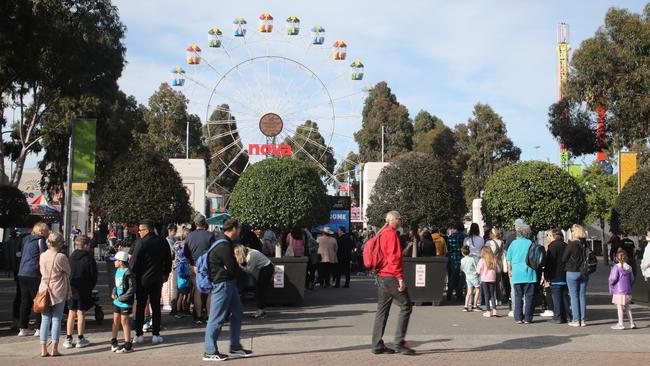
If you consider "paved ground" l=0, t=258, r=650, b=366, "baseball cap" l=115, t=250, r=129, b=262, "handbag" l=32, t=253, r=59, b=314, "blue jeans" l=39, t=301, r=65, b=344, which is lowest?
"paved ground" l=0, t=258, r=650, b=366

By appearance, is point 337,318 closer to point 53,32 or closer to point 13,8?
point 13,8

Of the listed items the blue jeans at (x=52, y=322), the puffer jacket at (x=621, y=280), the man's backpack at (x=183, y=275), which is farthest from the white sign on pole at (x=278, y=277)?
the puffer jacket at (x=621, y=280)

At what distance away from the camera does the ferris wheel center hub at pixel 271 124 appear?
40.5 metres

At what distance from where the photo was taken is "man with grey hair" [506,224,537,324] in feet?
40.5

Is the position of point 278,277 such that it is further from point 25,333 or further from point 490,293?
point 25,333

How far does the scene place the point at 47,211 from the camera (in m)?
36.6

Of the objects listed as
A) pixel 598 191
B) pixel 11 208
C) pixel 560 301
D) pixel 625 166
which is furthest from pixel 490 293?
pixel 598 191

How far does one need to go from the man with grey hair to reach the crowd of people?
2 centimetres

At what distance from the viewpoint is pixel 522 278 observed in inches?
487

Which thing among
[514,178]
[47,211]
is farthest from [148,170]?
[47,211]

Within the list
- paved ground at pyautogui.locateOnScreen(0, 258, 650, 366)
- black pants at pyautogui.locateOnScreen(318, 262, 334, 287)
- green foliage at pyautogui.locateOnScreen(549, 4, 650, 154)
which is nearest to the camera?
paved ground at pyautogui.locateOnScreen(0, 258, 650, 366)

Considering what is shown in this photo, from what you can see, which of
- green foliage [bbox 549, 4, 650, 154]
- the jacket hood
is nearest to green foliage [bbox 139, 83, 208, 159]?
green foliage [bbox 549, 4, 650, 154]

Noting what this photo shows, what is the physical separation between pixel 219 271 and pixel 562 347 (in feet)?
15.4

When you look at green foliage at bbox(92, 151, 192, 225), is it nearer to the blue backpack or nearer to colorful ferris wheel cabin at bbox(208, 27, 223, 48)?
the blue backpack
